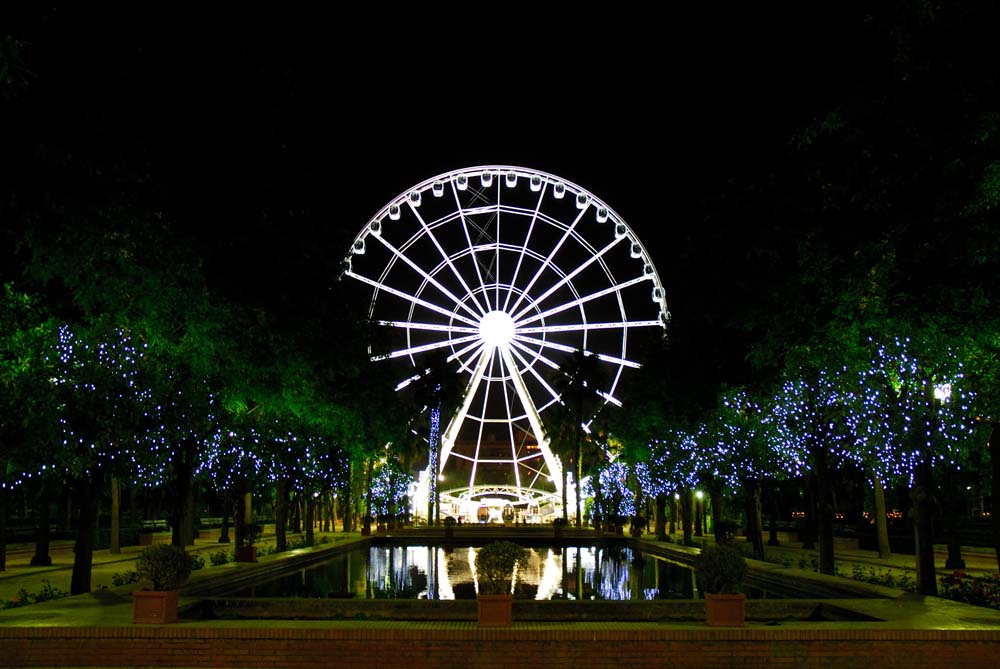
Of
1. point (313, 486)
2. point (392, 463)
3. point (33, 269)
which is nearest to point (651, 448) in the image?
point (313, 486)

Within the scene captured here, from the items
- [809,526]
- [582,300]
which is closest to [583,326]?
[582,300]

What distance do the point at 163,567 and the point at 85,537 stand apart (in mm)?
7060

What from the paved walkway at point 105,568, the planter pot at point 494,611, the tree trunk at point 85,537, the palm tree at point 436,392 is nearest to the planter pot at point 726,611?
the planter pot at point 494,611

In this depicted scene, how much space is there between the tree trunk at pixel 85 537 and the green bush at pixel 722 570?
12.0 m

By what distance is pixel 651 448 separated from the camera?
3862 cm

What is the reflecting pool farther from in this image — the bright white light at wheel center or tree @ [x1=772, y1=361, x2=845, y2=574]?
the bright white light at wheel center

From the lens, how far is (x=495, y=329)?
44594 mm

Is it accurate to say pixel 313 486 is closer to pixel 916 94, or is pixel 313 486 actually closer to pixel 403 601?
pixel 403 601

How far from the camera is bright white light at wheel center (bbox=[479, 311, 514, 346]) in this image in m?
44.5

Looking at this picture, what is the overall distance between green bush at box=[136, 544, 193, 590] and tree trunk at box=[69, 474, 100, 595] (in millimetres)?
6415

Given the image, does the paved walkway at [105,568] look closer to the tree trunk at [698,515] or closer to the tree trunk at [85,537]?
the tree trunk at [85,537]

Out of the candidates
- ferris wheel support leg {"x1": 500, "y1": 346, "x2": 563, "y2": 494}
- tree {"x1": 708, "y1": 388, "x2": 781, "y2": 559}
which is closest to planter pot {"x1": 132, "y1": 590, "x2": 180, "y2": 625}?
tree {"x1": 708, "y1": 388, "x2": 781, "y2": 559}

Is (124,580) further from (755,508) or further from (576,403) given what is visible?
(576,403)

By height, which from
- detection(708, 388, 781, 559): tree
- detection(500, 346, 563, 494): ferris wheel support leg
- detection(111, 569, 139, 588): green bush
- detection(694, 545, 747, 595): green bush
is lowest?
detection(111, 569, 139, 588): green bush
